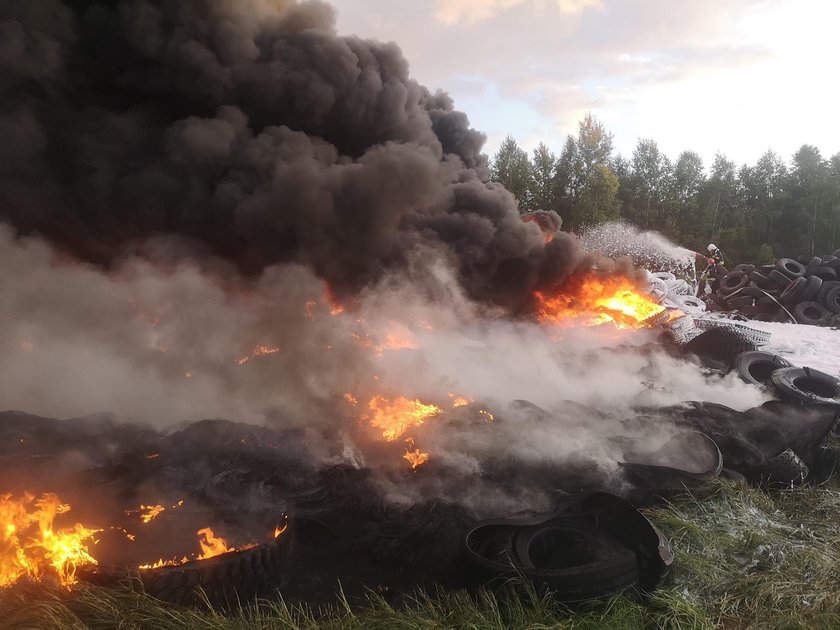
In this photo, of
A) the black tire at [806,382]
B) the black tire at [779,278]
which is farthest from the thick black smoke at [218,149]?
the black tire at [779,278]

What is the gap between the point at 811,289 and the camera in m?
18.7

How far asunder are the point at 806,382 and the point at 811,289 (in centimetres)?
1112

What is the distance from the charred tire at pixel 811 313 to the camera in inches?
707

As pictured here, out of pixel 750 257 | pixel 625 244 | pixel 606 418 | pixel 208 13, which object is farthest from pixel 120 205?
pixel 750 257

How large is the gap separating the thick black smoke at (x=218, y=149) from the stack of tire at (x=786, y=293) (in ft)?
41.3

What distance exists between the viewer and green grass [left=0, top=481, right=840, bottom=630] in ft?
15.2

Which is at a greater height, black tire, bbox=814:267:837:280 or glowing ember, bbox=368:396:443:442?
black tire, bbox=814:267:837:280

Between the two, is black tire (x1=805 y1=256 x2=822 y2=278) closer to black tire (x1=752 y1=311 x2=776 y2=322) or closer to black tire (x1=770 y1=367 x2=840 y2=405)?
black tire (x1=752 y1=311 x2=776 y2=322)

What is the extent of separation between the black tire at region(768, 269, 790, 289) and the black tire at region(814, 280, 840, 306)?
107 centimetres

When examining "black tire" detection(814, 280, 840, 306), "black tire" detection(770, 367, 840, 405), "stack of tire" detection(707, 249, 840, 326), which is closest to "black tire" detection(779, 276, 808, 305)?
"stack of tire" detection(707, 249, 840, 326)

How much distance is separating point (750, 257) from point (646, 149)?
12628mm

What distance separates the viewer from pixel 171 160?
8.86 metres

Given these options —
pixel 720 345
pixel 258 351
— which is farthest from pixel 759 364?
pixel 258 351

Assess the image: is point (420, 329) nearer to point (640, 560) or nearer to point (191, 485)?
point (191, 485)
